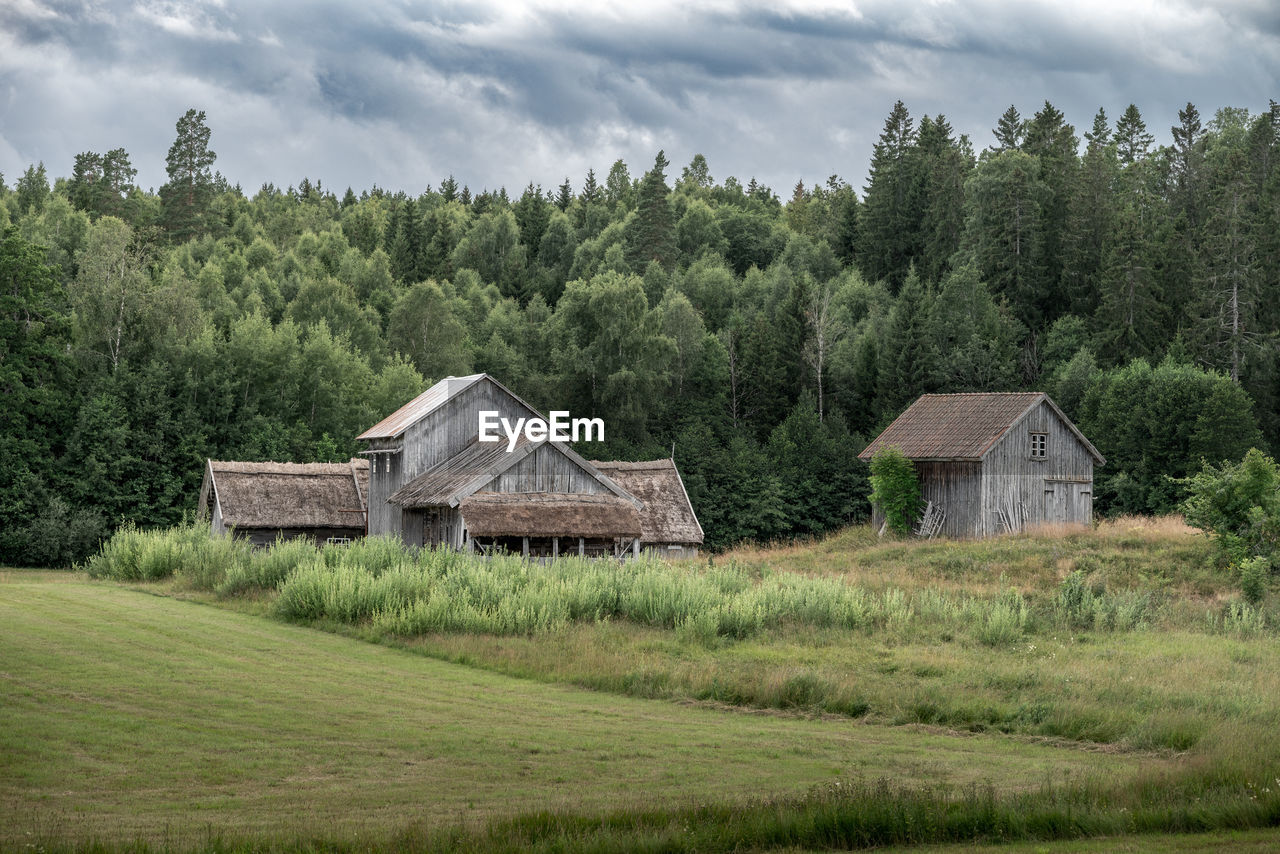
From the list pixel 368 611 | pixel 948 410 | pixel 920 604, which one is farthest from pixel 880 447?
pixel 368 611

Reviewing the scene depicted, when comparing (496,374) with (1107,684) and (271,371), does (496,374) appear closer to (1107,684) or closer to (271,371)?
(271,371)

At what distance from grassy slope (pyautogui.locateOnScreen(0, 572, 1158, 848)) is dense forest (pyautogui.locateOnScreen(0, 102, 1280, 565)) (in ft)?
152

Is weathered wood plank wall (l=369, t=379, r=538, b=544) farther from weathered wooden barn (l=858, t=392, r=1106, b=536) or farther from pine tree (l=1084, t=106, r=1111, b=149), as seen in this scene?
pine tree (l=1084, t=106, r=1111, b=149)

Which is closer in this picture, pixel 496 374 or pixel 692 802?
pixel 692 802

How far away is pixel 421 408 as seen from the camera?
53.1m

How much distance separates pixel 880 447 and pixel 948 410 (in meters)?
3.77

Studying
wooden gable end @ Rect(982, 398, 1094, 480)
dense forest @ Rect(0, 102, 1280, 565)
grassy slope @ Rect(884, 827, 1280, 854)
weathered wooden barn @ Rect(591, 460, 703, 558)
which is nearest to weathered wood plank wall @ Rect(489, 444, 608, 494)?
weathered wooden barn @ Rect(591, 460, 703, 558)

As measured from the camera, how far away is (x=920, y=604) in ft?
111

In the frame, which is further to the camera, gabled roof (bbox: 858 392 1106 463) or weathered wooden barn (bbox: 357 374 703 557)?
gabled roof (bbox: 858 392 1106 463)

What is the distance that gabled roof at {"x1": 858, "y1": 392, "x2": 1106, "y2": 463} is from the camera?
54.4 metres

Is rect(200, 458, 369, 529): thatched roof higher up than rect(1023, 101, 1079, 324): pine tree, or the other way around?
rect(1023, 101, 1079, 324): pine tree

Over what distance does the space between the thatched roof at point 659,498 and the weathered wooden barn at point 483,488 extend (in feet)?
2.97

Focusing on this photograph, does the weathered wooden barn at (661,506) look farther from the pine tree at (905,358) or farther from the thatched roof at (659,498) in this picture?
the pine tree at (905,358)

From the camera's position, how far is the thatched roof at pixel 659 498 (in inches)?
2279
